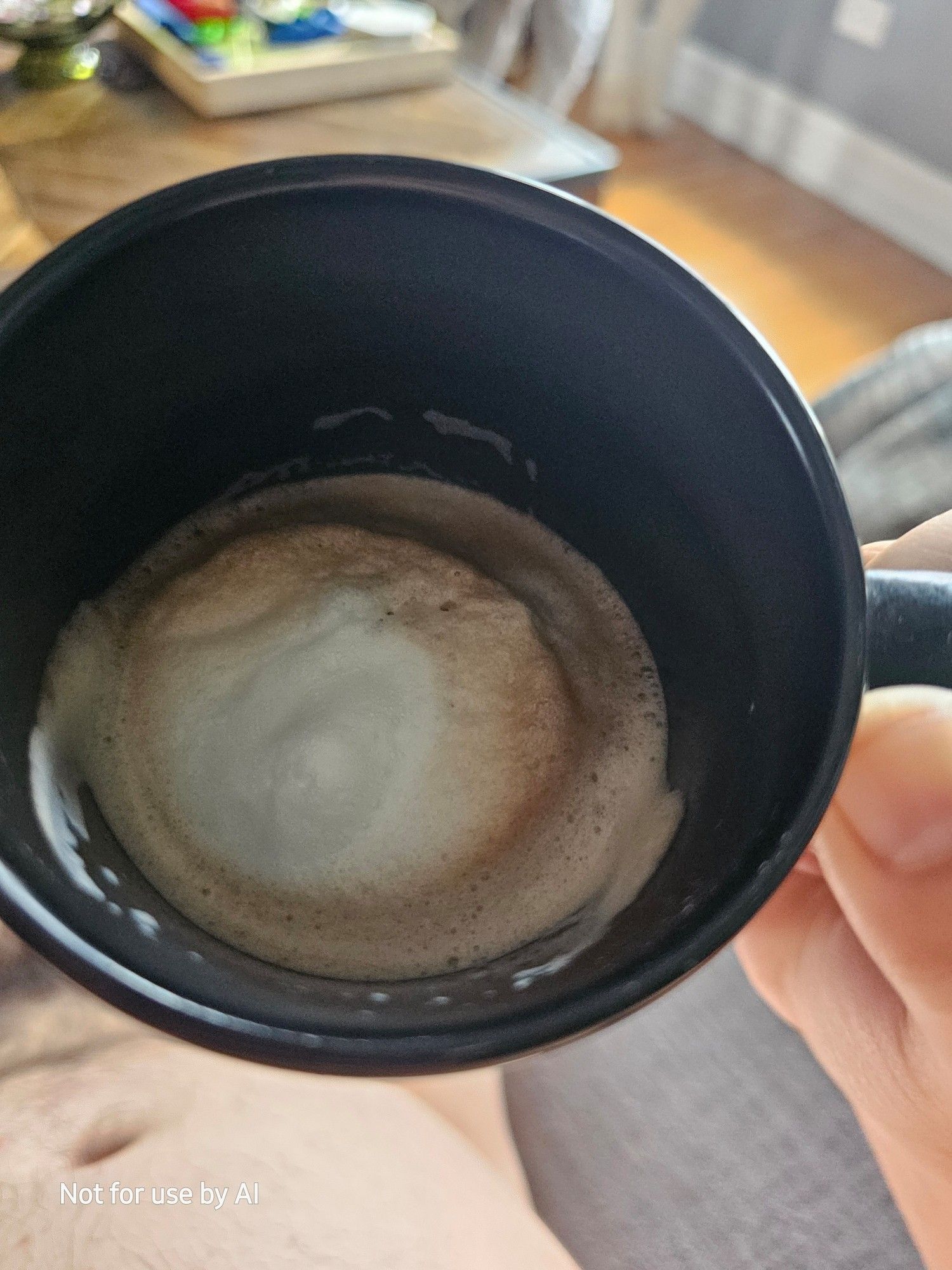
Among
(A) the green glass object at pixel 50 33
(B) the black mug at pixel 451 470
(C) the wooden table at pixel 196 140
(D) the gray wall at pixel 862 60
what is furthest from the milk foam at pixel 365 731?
(D) the gray wall at pixel 862 60

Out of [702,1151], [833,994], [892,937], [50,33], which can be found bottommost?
[702,1151]

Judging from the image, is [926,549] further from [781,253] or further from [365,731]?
[781,253]

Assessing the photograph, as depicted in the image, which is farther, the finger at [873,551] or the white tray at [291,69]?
the white tray at [291,69]

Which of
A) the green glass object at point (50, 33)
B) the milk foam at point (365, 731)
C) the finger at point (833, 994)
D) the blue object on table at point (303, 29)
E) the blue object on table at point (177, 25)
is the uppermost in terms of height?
the blue object on table at point (303, 29)

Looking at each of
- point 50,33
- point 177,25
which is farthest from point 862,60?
point 50,33

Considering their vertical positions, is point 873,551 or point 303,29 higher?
point 303,29

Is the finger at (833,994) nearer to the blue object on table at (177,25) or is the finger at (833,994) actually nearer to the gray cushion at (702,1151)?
the gray cushion at (702,1151)
